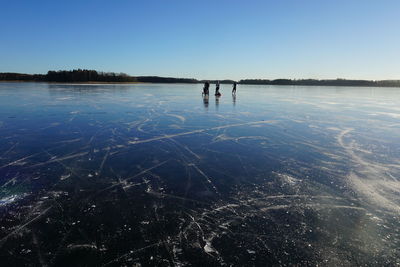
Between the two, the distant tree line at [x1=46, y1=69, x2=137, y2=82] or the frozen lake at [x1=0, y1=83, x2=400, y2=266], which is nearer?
the frozen lake at [x1=0, y1=83, x2=400, y2=266]

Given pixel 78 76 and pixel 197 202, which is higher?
pixel 78 76

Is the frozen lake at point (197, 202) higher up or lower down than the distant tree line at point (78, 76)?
lower down

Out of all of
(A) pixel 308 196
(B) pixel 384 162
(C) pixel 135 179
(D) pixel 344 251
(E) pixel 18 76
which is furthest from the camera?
(E) pixel 18 76

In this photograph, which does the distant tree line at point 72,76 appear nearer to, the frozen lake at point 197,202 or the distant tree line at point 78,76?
the distant tree line at point 78,76

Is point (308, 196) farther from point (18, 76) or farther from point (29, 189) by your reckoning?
point (18, 76)

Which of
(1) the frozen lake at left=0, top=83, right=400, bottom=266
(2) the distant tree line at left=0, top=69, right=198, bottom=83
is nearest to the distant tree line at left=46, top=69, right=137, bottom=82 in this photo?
(2) the distant tree line at left=0, top=69, right=198, bottom=83

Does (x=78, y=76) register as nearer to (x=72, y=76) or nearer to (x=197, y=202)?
(x=72, y=76)

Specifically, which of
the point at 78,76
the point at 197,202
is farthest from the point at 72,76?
the point at 197,202

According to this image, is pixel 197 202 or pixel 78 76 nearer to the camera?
pixel 197 202

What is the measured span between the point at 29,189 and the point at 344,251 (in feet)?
12.3

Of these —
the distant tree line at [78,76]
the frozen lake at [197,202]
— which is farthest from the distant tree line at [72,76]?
the frozen lake at [197,202]

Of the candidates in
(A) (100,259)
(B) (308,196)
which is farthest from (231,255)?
(B) (308,196)

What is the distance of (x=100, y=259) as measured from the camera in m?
1.97

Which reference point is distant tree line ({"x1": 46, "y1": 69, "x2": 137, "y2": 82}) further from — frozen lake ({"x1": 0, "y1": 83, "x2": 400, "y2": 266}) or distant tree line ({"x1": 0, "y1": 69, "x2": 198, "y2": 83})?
frozen lake ({"x1": 0, "y1": 83, "x2": 400, "y2": 266})
